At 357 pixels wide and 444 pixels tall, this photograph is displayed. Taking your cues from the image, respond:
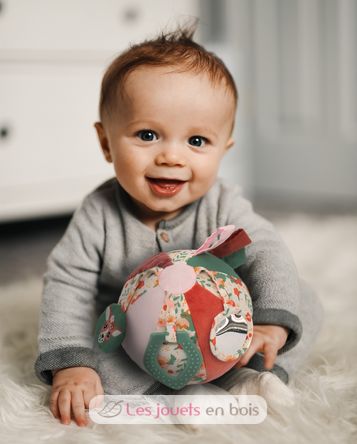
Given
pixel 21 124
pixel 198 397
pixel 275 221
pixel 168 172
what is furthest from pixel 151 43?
pixel 275 221

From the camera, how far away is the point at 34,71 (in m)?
1.62

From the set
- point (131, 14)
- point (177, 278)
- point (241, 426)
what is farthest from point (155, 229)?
point (131, 14)

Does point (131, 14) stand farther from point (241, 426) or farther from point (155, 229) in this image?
point (241, 426)

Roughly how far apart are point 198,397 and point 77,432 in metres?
0.13

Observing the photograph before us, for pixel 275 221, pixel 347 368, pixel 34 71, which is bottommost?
pixel 275 221

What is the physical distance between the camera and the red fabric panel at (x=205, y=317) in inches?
26.1

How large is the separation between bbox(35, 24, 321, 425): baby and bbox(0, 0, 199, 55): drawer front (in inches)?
32.1

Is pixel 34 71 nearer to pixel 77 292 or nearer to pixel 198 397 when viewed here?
pixel 77 292

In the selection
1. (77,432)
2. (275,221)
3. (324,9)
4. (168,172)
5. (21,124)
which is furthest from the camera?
(324,9)

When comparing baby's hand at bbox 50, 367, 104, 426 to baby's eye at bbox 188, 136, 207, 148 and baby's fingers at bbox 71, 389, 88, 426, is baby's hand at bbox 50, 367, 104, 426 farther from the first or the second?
baby's eye at bbox 188, 136, 207, 148

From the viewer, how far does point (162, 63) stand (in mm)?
758

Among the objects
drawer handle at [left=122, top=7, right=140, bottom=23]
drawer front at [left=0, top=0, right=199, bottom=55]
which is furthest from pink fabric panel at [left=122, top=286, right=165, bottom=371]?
drawer handle at [left=122, top=7, right=140, bottom=23]

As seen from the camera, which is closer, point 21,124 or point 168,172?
point 168,172

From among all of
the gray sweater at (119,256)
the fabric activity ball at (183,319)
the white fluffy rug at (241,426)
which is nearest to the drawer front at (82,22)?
the white fluffy rug at (241,426)
